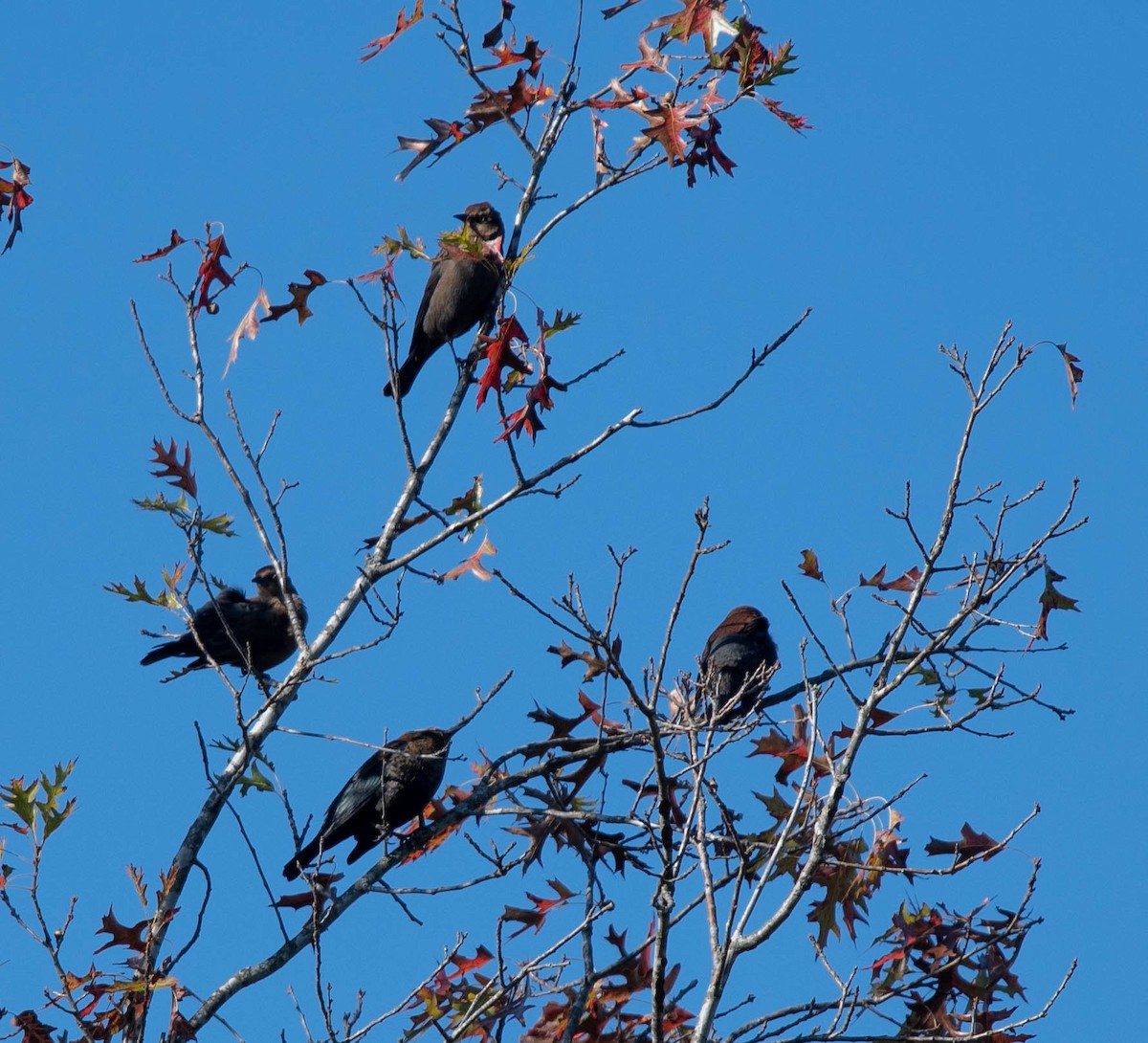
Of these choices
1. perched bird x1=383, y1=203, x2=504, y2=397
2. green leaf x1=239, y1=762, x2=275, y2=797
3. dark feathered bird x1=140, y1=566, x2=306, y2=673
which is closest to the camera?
green leaf x1=239, y1=762, x2=275, y2=797

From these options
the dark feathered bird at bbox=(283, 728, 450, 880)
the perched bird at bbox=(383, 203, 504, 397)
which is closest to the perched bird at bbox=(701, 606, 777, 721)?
the dark feathered bird at bbox=(283, 728, 450, 880)

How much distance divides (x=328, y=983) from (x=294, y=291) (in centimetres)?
258

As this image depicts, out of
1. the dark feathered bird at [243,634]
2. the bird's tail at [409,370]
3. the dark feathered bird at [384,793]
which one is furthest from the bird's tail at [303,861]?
the bird's tail at [409,370]

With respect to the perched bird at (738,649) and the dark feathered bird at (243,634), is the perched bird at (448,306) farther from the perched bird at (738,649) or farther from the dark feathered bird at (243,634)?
the perched bird at (738,649)

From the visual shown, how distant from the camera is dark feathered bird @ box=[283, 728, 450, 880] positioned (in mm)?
6355

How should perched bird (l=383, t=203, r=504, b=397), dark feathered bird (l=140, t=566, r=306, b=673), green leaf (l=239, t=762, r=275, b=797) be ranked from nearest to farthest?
green leaf (l=239, t=762, r=275, b=797)
perched bird (l=383, t=203, r=504, b=397)
dark feathered bird (l=140, t=566, r=306, b=673)

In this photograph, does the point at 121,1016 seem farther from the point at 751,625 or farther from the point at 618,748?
the point at 751,625

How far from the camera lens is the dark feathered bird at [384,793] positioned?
20.9 feet

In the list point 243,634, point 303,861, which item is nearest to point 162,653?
point 243,634

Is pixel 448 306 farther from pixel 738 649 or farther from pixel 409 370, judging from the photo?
pixel 738 649

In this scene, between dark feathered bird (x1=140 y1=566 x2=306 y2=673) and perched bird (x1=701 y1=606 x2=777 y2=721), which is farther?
dark feathered bird (x1=140 y1=566 x2=306 y2=673)

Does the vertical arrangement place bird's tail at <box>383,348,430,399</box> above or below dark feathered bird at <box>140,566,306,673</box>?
above

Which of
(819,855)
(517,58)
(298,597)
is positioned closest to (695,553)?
(819,855)

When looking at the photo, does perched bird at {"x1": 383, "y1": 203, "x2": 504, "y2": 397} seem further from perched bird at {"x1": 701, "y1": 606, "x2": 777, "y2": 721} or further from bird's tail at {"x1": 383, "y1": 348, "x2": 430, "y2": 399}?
perched bird at {"x1": 701, "y1": 606, "x2": 777, "y2": 721}
